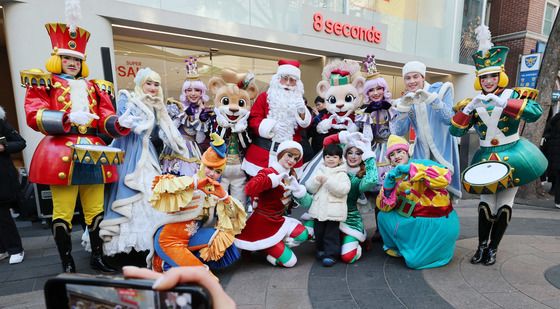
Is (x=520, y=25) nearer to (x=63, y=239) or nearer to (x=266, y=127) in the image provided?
(x=266, y=127)

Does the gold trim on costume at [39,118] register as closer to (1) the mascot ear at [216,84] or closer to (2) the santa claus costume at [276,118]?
(1) the mascot ear at [216,84]

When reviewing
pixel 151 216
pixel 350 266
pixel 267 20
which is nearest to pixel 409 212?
pixel 350 266

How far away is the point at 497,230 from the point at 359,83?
2086mm

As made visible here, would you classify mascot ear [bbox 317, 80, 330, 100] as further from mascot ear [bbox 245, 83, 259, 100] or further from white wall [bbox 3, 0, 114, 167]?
white wall [bbox 3, 0, 114, 167]

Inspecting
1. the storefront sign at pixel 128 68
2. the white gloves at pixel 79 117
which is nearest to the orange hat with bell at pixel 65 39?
the white gloves at pixel 79 117

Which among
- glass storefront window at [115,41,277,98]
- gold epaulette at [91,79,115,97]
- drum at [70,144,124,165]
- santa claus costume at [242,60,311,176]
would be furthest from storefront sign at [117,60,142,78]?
drum at [70,144,124,165]

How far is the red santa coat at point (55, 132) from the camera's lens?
263cm

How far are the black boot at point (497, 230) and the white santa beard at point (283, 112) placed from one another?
7.12ft

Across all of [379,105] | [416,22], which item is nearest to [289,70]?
[379,105]

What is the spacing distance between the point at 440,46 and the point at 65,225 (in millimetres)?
11867

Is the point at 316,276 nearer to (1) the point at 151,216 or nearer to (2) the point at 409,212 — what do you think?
(2) the point at 409,212

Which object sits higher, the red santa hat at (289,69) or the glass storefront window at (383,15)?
the glass storefront window at (383,15)

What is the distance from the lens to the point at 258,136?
12.7 feet

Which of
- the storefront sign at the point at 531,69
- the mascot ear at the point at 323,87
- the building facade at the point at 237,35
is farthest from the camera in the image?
the storefront sign at the point at 531,69
